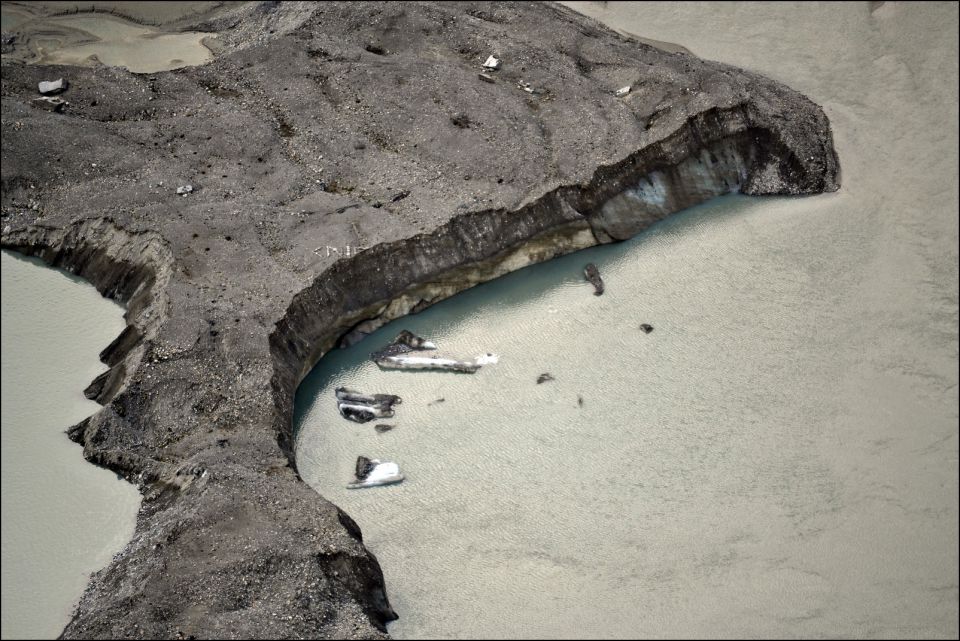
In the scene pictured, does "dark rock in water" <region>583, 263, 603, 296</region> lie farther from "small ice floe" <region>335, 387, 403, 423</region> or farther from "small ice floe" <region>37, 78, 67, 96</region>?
"small ice floe" <region>37, 78, 67, 96</region>

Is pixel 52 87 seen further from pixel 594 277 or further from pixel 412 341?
pixel 594 277

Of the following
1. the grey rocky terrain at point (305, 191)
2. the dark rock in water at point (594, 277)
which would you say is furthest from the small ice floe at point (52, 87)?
the dark rock in water at point (594, 277)

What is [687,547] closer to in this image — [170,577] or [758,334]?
[758,334]

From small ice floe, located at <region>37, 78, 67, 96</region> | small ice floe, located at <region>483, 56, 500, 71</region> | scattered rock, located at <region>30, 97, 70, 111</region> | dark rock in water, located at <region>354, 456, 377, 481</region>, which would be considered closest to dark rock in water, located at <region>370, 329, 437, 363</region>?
dark rock in water, located at <region>354, 456, 377, 481</region>

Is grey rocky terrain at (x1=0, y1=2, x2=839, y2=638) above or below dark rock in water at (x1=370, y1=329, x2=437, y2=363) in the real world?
above

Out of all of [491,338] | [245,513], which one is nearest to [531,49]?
[491,338]

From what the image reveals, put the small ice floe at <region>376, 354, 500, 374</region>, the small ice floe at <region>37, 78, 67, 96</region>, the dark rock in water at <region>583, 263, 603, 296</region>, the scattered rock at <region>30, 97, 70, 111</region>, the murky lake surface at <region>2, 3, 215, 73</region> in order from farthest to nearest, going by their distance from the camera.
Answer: the murky lake surface at <region>2, 3, 215, 73</region>
the small ice floe at <region>37, 78, 67, 96</region>
the scattered rock at <region>30, 97, 70, 111</region>
the dark rock in water at <region>583, 263, 603, 296</region>
the small ice floe at <region>376, 354, 500, 374</region>
